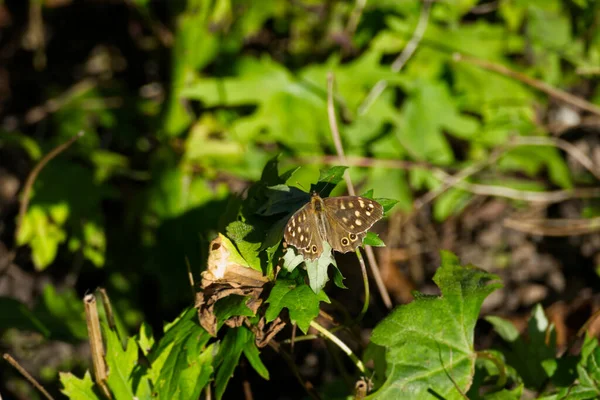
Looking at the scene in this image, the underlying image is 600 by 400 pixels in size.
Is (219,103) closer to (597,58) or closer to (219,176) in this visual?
(219,176)

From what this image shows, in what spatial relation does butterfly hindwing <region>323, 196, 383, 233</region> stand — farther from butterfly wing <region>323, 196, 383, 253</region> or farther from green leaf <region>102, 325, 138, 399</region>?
green leaf <region>102, 325, 138, 399</region>

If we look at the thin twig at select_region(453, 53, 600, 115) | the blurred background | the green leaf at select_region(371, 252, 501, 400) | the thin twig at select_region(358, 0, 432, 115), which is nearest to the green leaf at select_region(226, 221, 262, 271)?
the green leaf at select_region(371, 252, 501, 400)

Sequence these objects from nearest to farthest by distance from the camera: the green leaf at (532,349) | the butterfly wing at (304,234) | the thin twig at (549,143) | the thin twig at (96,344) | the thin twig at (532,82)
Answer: the butterfly wing at (304,234)
the thin twig at (96,344)
the green leaf at (532,349)
the thin twig at (532,82)
the thin twig at (549,143)

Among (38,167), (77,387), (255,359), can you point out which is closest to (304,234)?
(255,359)

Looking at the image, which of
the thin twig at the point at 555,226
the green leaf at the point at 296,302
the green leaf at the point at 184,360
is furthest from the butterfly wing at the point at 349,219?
the thin twig at the point at 555,226

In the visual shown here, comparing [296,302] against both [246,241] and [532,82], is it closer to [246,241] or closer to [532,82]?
[246,241]

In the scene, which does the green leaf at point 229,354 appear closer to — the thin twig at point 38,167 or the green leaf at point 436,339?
the green leaf at point 436,339
